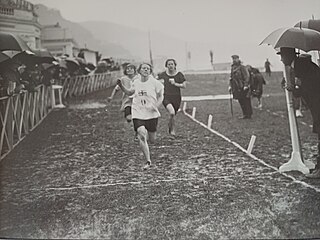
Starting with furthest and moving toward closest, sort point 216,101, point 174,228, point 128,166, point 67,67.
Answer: point 67,67, point 216,101, point 128,166, point 174,228

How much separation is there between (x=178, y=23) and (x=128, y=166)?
2.62 feet

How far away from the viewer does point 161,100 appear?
2623 mm

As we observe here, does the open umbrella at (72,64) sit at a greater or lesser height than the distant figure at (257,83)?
greater

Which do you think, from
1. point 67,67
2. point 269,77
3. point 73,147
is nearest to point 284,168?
point 269,77

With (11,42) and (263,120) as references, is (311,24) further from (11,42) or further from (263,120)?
(11,42)

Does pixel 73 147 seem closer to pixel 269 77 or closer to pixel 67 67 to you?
pixel 67 67

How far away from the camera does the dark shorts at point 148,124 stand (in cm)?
262

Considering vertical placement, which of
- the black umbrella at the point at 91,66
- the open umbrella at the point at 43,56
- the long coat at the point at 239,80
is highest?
the open umbrella at the point at 43,56

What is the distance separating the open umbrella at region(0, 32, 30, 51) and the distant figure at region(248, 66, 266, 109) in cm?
125

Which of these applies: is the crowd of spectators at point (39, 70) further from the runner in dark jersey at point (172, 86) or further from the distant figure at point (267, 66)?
the distant figure at point (267, 66)

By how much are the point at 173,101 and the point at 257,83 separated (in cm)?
56

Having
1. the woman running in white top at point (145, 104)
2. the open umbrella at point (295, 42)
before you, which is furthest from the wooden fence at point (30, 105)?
the open umbrella at point (295, 42)

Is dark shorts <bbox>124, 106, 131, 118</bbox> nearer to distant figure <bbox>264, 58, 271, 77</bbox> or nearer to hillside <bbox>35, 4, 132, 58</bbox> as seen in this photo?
hillside <bbox>35, 4, 132, 58</bbox>

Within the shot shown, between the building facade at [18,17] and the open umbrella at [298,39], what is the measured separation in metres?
1.28
